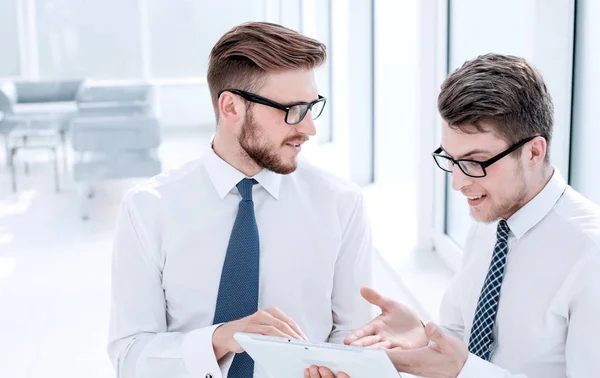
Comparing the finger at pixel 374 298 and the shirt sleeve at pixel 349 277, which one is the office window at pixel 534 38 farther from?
the finger at pixel 374 298

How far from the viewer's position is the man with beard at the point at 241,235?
2.03m

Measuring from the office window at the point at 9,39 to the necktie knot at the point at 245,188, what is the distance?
1068cm

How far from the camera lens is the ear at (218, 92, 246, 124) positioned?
2.07 meters

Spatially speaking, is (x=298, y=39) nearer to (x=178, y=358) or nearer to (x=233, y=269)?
(x=233, y=269)

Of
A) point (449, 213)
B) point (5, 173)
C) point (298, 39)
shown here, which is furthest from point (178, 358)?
point (5, 173)

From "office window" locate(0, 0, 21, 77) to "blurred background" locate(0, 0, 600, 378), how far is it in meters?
1.72

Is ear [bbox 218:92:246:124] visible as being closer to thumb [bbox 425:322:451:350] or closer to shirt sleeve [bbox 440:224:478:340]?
shirt sleeve [bbox 440:224:478:340]

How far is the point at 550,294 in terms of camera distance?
1727mm

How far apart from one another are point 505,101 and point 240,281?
77cm

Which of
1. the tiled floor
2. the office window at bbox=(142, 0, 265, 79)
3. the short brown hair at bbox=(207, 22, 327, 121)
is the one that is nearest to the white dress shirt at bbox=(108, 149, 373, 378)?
the short brown hair at bbox=(207, 22, 327, 121)

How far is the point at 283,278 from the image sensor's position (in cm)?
213

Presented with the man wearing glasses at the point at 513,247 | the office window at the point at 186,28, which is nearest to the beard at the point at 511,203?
the man wearing glasses at the point at 513,247

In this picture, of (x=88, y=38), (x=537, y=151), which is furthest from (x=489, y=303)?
(x=88, y=38)

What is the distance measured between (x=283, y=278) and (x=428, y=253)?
1925 millimetres
